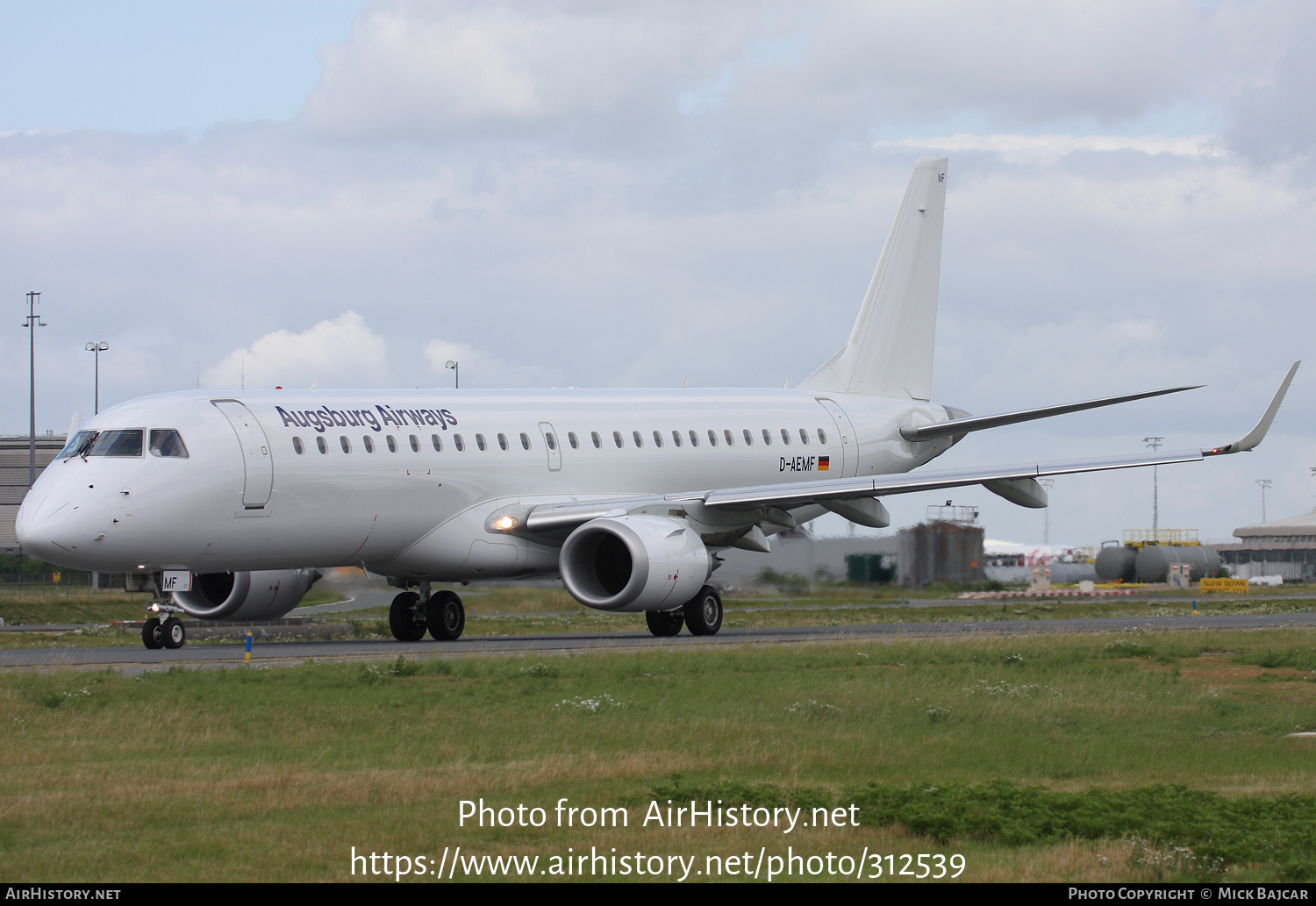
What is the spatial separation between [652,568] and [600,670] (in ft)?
18.4

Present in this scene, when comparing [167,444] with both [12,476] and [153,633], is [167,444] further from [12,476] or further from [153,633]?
[12,476]

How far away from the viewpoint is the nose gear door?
2475 centimetres

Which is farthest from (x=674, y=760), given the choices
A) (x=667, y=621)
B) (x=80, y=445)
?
(x=667, y=621)

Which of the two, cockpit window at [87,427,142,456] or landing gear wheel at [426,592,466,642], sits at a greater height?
cockpit window at [87,427,142,456]

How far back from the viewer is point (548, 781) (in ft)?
44.1

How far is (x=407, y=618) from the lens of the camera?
2991 cm

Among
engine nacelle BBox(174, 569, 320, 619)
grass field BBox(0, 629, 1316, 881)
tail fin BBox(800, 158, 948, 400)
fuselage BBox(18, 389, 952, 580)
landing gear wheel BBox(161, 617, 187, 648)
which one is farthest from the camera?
tail fin BBox(800, 158, 948, 400)

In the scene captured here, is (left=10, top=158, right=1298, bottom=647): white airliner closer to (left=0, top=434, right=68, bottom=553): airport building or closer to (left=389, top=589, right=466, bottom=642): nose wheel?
(left=389, top=589, right=466, bottom=642): nose wheel

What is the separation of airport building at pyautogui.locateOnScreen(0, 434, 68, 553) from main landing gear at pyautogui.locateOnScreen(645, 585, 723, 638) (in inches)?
3034

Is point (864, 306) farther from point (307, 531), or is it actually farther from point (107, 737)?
point (107, 737)

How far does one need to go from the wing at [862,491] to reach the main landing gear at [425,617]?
2.66 metres

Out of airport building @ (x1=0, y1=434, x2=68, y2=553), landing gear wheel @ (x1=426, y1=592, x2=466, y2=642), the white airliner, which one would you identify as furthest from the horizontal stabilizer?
airport building @ (x1=0, y1=434, x2=68, y2=553)

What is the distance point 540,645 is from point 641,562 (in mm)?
2577
